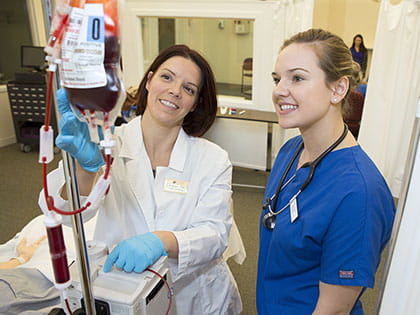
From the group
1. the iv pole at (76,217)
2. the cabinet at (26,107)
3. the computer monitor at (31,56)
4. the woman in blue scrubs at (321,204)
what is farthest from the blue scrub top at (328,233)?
the computer monitor at (31,56)

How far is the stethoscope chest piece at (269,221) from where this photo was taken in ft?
3.94

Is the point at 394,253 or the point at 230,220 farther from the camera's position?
the point at 230,220

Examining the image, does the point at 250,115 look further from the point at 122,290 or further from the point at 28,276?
the point at 122,290

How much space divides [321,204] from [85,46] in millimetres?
766

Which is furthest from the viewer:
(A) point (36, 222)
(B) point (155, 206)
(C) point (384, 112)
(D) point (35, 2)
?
(D) point (35, 2)

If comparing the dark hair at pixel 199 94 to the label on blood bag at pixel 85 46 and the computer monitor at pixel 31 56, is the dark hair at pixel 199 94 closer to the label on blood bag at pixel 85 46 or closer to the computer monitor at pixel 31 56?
the label on blood bag at pixel 85 46

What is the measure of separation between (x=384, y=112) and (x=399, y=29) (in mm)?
716

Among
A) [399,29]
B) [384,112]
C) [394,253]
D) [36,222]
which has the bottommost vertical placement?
[36,222]

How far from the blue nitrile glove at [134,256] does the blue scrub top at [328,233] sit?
0.40 metres

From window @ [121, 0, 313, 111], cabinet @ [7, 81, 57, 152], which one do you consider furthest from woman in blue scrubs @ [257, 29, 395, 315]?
cabinet @ [7, 81, 57, 152]

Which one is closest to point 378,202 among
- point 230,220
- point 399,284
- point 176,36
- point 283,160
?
point 399,284

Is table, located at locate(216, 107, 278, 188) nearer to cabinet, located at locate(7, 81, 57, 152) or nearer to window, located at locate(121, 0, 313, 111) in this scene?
window, located at locate(121, 0, 313, 111)

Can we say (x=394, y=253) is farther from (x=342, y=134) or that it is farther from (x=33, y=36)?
(x=33, y=36)

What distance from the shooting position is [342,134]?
43.2 inches
